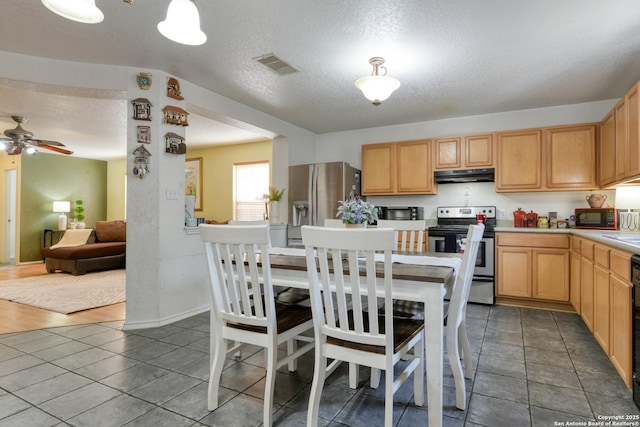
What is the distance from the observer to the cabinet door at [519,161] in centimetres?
402

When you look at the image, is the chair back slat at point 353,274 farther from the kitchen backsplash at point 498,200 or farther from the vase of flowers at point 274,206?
the kitchen backsplash at point 498,200

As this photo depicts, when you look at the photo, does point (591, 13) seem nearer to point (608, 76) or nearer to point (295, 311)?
point (608, 76)

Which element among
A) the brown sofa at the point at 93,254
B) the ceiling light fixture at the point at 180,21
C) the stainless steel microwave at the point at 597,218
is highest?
the ceiling light fixture at the point at 180,21

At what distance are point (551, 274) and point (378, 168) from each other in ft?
8.01

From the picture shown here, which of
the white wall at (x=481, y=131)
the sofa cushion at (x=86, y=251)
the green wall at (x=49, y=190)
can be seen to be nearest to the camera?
the white wall at (x=481, y=131)

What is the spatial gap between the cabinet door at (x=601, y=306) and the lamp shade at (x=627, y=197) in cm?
164

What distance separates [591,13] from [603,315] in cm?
206

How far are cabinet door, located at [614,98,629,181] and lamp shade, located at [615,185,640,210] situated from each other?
2.95ft

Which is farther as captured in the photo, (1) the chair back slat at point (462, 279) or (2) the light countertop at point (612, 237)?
(2) the light countertop at point (612, 237)

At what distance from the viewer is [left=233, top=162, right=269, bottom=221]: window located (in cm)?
657

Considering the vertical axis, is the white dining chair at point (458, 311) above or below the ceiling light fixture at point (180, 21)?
below

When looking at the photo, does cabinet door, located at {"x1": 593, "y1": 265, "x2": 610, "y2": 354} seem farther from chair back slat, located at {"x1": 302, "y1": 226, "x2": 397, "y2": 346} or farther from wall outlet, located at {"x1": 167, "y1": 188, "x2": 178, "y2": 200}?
wall outlet, located at {"x1": 167, "y1": 188, "x2": 178, "y2": 200}

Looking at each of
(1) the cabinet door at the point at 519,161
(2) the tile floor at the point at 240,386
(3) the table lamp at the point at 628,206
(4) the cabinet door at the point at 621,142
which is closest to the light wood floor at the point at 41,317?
(2) the tile floor at the point at 240,386

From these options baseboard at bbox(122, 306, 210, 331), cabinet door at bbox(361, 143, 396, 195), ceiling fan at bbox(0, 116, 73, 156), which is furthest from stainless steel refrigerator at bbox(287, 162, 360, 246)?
ceiling fan at bbox(0, 116, 73, 156)
